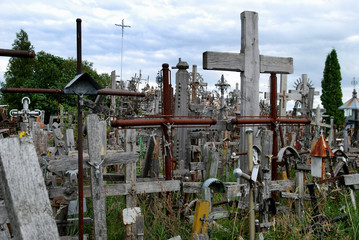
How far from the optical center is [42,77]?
29.7 meters

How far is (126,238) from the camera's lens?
14.3 feet

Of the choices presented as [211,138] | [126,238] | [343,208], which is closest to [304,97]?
[211,138]

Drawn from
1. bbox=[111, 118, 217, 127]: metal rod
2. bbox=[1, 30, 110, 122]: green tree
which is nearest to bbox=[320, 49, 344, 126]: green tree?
bbox=[1, 30, 110, 122]: green tree

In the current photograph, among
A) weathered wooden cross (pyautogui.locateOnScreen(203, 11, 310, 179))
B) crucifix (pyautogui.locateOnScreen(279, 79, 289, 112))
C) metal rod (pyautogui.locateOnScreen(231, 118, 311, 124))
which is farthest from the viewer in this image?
crucifix (pyautogui.locateOnScreen(279, 79, 289, 112))

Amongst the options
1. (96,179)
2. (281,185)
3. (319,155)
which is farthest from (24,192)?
(319,155)

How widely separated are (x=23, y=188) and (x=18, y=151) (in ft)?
0.77

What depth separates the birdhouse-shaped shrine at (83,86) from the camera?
3125mm

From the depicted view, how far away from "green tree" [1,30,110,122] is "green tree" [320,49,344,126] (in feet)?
59.2

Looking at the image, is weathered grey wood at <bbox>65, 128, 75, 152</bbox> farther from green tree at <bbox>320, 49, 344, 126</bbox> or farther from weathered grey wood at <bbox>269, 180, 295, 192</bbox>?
green tree at <bbox>320, 49, 344, 126</bbox>

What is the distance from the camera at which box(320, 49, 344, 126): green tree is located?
89.5 feet

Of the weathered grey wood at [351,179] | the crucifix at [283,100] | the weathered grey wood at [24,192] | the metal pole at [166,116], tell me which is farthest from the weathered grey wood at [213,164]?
the crucifix at [283,100]

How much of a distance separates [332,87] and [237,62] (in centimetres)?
2422

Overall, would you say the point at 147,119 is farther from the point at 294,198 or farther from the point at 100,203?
Answer: the point at 294,198

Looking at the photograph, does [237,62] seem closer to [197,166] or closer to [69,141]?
[197,166]
